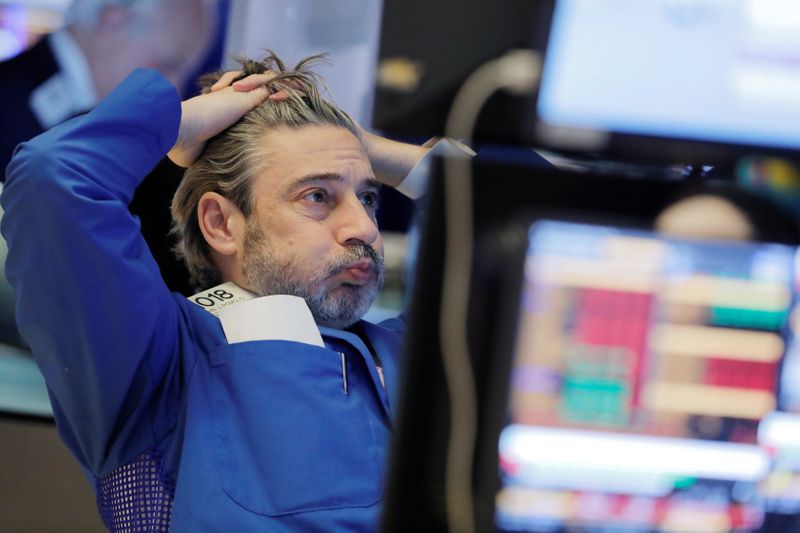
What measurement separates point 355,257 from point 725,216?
3.12 feet

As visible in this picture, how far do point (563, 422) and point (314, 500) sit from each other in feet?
2.28

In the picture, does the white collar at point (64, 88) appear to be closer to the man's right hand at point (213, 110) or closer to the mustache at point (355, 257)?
the man's right hand at point (213, 110)

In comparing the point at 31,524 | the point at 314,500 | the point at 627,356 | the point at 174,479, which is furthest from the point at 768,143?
the point at 31,524

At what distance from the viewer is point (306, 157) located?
5.03ft

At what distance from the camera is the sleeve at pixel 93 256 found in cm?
109

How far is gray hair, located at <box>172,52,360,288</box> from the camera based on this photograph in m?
1.55

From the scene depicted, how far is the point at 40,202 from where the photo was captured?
1077 mm

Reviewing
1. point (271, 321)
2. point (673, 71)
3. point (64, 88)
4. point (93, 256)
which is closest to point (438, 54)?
point (673, 71)

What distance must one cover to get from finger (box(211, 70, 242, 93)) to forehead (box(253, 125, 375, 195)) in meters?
0.13

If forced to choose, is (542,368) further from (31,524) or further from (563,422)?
(31,524)

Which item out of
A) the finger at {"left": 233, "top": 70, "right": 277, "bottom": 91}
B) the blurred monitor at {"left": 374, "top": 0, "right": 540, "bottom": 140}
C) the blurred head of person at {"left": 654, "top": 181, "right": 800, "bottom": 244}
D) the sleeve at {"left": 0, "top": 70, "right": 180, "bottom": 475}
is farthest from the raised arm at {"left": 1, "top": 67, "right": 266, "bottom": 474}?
the blurred head of person at {"left": 654, "top": 181, "right": 800, "bottom": 244}

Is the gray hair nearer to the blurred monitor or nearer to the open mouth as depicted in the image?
the open mouth

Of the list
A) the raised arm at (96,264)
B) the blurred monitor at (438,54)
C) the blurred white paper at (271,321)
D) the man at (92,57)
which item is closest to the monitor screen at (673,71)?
the blurred monitor at (438,54)

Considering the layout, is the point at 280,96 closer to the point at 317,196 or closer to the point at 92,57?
the point at 317,196
